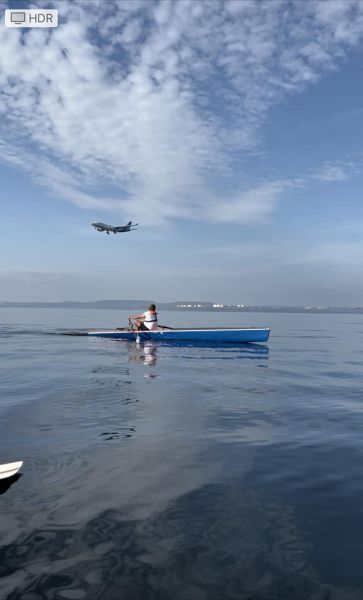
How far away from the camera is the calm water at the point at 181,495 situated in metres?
3.94

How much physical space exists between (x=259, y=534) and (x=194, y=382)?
1003 cm

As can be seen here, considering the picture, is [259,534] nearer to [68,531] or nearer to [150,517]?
[150,517]

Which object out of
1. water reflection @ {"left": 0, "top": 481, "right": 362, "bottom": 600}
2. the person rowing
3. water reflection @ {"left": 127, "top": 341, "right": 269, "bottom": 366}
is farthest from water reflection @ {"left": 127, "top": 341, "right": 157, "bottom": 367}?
water reflection @ {"left": 0, "top": 481, "right": 362, "bottom": 600}

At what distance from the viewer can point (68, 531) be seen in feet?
15.4

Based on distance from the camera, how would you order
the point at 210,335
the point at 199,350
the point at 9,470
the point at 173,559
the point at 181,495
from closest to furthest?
1. the point at 173,559
2. the point at 181,495
3. the point at 9,470
4. the point at 199,350
5. the point at 210,335

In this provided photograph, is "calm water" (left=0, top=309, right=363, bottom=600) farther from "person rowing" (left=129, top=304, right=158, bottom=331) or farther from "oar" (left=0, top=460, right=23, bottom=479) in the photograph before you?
"person rowing" (left=129, top=304, right=158, bottom=331)

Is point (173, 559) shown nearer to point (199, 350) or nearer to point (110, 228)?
point (199, 350)

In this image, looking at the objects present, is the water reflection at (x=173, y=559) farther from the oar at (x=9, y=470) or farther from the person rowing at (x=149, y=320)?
the person rowing at (x=149, y=320)

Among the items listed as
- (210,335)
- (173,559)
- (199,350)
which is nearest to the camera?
(173,559)

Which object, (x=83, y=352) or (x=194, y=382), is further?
(x=83, y=352)

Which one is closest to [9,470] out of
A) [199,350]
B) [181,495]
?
[181,495]

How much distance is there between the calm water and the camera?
3936 millimetres

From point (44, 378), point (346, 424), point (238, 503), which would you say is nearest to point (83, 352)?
point (44, 378)

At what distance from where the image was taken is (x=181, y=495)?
5715 mm
